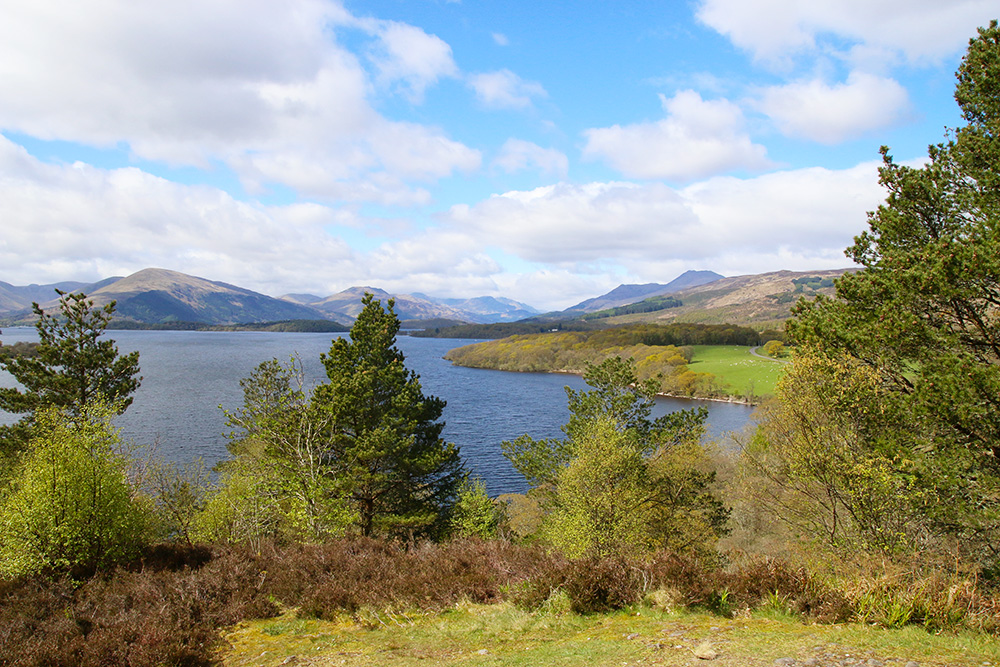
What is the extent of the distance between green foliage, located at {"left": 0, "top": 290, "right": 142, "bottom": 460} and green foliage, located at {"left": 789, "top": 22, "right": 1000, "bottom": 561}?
3432cm

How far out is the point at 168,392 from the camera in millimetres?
83062

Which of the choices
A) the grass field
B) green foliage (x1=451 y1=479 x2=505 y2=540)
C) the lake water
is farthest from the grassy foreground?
the grass field

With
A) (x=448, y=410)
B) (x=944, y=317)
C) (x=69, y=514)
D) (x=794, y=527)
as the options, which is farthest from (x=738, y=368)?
(x=69, y=514)

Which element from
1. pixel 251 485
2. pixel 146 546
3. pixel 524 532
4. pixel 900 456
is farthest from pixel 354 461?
pixel 900 456

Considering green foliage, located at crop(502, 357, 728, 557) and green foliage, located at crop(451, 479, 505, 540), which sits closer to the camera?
green foliage, located at crop(502, 357, 728, 557)

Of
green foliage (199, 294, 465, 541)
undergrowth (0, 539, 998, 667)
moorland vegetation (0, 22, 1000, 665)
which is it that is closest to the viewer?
undergrowth (0, 539, 998, 667)

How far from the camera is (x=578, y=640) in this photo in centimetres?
907

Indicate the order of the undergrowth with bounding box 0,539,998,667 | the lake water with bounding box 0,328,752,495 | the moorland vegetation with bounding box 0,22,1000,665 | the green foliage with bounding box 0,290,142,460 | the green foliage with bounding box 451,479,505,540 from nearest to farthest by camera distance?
the undergrowth with bounding box 0,539,998,667, the moorland vegetation with bounding box 0,22,1000,665, the green foliage with bounding box 0,290,142,460, the green foliage with bounding box 451,479,505,540, the lake water with bounding box 0,328,752,495

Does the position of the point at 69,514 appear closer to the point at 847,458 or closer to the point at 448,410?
the point at 847,458

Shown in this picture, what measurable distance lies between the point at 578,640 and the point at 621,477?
14.5m

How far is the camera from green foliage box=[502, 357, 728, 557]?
21531mm

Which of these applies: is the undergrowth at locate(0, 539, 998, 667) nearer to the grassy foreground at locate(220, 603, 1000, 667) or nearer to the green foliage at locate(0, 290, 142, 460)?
the grassy foreground at locate(220, 603, 1000, 667)

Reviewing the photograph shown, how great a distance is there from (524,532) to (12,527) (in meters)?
29.6

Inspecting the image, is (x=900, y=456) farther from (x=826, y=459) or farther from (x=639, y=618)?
(x=639, y=618)
